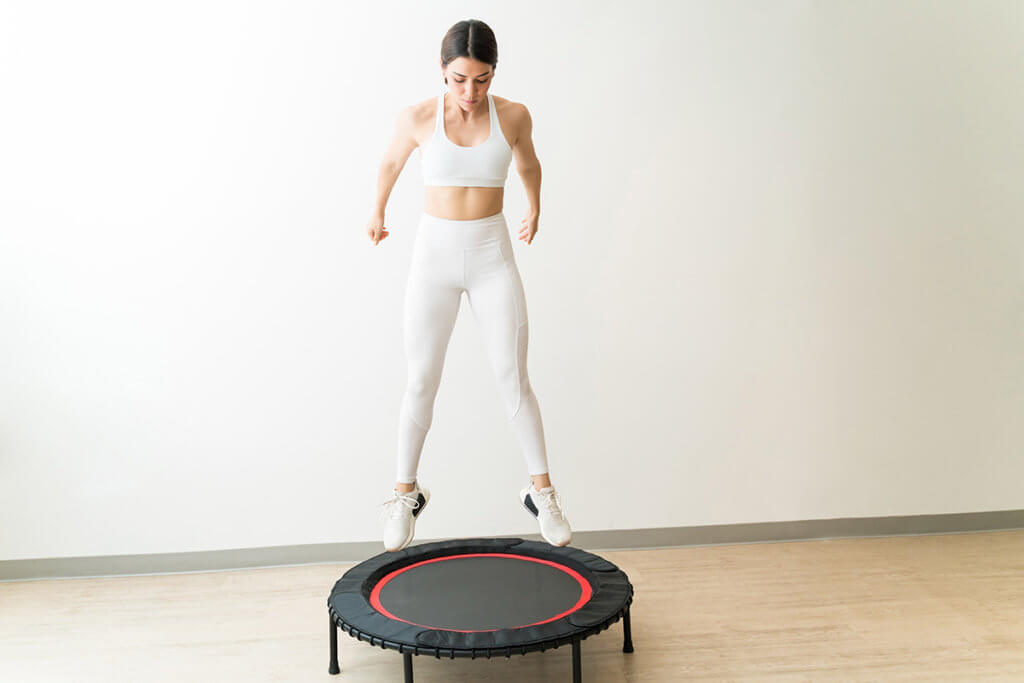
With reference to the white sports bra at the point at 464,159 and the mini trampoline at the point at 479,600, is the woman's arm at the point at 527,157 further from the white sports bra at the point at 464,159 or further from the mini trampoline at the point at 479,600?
Result: the mini trampoline at the point at 479,600

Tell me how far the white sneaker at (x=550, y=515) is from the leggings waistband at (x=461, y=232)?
851 millimetres

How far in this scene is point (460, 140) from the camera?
9.45ft

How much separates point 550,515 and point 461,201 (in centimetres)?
106

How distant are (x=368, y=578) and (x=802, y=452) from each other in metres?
2.30

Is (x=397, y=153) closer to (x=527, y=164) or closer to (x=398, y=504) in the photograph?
(x=527, y=164)

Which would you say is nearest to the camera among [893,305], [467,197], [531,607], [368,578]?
[467,197]

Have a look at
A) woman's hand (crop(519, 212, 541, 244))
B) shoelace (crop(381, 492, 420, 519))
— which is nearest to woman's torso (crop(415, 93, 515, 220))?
woman's hand (crop(519, 212, 541, 244))

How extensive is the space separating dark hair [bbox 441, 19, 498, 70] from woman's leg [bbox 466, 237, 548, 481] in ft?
1.89

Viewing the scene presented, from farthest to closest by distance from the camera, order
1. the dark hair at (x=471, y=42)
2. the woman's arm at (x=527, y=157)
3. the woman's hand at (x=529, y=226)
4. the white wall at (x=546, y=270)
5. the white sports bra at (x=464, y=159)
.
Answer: the white wall at (x=546, y=270)
the woman's hand at (x=529, y=226)
the woman's arm at (x=527, y=157)
the white sports bra at (x=464, y=159)
the dark hair at (x=471, y=42)

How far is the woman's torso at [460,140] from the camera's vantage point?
2881 mm

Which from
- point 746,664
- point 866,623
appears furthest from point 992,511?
point 746,664

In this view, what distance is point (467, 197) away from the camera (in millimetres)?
2889

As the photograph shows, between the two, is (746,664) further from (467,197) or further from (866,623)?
(467,197)

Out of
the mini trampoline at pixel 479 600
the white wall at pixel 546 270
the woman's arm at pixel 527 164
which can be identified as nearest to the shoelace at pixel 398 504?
the mini trampoline at pixel 479 600
